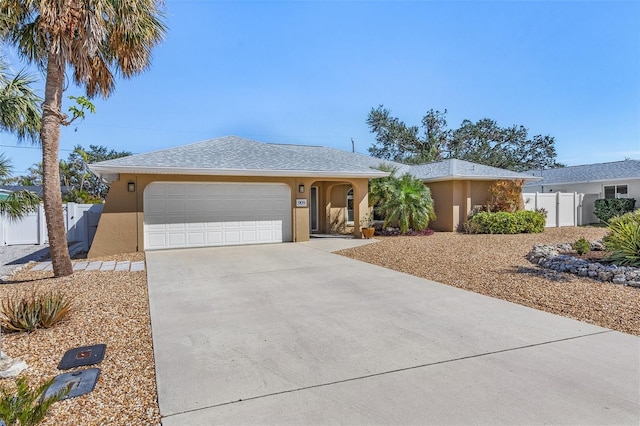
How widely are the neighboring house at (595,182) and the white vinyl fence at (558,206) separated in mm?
842

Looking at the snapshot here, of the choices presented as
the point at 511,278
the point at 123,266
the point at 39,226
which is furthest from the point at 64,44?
the point at 511,278

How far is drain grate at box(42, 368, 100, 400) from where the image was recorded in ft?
10.3

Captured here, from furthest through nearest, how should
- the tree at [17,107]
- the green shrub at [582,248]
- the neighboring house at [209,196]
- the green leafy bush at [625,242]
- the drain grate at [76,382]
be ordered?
the neighboring house at [209,196]
the tree at [17,107]
the green shrub at [582,248]
the green leafy bush at [625,242]
the drain grate at [76,382]

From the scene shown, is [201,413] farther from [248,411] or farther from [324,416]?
[324,416]

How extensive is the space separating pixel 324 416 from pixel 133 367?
2.10 m

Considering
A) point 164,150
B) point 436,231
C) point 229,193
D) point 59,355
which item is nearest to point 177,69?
point 164,150

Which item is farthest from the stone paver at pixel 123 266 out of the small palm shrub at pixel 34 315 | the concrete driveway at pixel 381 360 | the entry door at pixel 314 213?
the entry door at pixel 314 213

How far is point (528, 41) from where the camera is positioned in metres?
13.7

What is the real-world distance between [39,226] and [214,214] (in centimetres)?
738

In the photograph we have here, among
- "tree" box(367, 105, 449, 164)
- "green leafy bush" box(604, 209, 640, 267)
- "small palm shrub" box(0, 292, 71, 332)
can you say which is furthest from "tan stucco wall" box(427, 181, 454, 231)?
"tree" box(367, 105, 449, 164)

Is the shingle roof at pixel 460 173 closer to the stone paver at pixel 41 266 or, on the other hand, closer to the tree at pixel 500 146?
the stone paver at pixel 41 266

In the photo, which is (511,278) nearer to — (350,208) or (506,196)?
(350,208)

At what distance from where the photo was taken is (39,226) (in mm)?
14281

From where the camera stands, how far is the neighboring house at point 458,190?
17531mm
